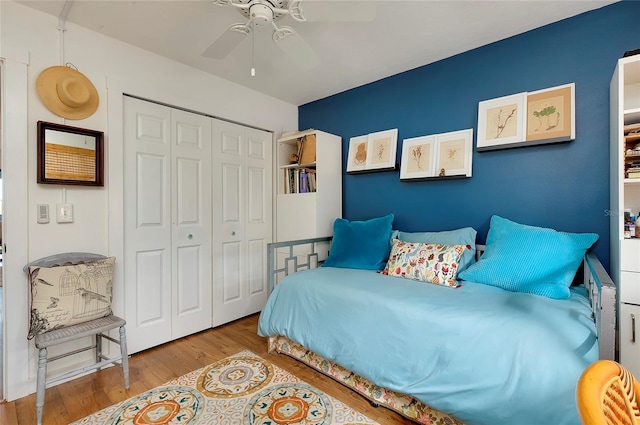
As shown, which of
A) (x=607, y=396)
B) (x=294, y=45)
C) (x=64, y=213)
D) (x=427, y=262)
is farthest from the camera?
(x=427, y=262)

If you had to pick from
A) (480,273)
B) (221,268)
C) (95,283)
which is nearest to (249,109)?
(221,268)

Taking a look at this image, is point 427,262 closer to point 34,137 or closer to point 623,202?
point 623,202

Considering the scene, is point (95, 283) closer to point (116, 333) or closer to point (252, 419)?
point (116, 333)

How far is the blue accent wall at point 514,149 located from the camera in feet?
6.17

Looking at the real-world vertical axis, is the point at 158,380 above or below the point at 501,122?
below

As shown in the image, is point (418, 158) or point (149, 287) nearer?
point (149, 287)

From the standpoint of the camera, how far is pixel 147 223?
2.40 meters

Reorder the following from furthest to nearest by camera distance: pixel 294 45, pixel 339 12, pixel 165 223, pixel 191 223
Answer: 1. pixel 191 223
2. pixel 165 223
3. pixel 294 45
4. pixel 339 12

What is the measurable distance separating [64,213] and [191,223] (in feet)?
2.91

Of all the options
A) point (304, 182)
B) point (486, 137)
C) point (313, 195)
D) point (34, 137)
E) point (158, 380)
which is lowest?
point (158, 380)

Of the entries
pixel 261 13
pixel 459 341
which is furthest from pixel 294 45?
pixel 459 341

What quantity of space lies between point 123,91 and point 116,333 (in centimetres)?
180

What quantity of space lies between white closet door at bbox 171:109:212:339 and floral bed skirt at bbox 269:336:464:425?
87 cm

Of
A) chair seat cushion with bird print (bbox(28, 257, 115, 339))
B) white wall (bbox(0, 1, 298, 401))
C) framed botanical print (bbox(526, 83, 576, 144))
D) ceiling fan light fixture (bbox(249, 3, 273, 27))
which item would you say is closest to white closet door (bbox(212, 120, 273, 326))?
white wall (bbox(0, 1, 298, 401))
